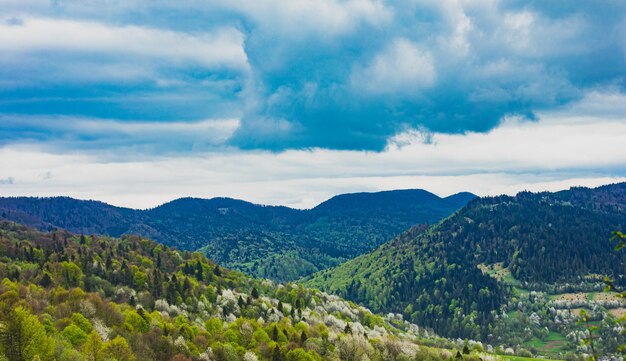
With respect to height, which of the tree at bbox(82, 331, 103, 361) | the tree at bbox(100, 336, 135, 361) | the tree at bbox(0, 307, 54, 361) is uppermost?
the tree at bbox(0, 307, 54, 361)

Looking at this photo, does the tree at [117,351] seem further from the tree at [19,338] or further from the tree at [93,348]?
the tree at [19,338]

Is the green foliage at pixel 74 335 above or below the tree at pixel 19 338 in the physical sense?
below

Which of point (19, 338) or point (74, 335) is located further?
point (74, 335)

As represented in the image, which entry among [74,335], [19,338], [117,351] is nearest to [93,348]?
[117,351]

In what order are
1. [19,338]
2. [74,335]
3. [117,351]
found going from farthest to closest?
[74,335] < [117,351] < [19,338]

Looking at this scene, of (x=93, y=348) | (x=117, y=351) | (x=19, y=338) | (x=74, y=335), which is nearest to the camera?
(x=19, y=338)

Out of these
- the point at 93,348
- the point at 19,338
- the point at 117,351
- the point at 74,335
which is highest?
the point at 19,338

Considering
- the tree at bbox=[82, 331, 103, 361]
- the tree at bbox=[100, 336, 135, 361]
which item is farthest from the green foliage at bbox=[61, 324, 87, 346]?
the tree at bbox=[100, 336, 135, 361]

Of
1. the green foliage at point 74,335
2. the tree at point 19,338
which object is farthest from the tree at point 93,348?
the green foliage at point 74,335

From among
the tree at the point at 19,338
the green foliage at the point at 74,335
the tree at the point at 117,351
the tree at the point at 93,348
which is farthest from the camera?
the green foliage at the point at 74,335

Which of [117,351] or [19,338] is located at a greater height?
[19,338]

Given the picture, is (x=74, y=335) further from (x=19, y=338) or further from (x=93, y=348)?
(x=19, y=338)

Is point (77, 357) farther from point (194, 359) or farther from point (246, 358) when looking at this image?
point (246, 358)

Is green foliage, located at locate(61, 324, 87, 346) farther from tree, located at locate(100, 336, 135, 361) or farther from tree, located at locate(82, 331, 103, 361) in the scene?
tree, located at locate(100, 336, 135, 361)
